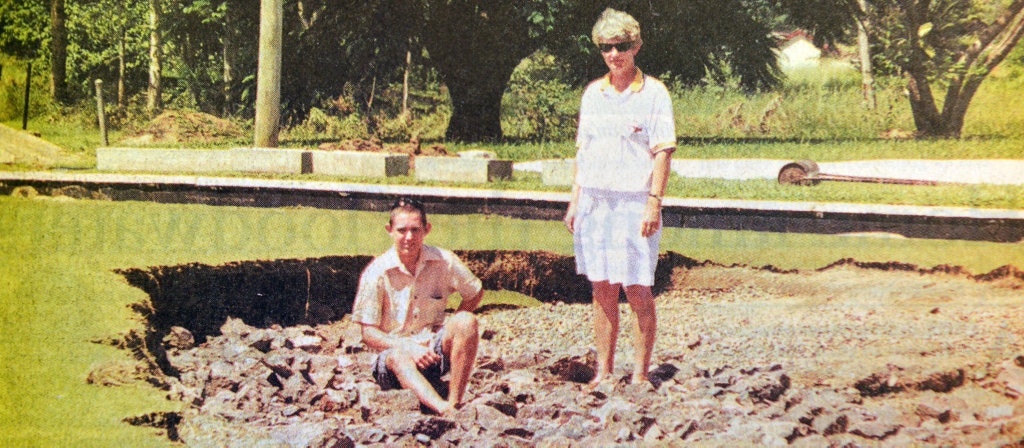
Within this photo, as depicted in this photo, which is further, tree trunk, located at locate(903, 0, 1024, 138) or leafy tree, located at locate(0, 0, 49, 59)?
leafy tree, located at locate(0, 0, 49, 59)

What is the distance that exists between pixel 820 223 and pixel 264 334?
283cm

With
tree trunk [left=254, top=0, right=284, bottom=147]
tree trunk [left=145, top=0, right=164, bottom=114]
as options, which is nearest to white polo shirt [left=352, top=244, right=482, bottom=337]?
tree trunk [left=145, top=0, right=164, bottom=114]

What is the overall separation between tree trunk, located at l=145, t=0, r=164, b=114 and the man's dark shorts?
10.8ft

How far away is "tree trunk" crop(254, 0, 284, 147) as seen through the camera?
842 cm

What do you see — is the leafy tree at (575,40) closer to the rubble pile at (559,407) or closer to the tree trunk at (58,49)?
the tree trunk at (58,49)

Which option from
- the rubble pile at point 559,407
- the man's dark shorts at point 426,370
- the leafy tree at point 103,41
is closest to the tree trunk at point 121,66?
the leafy tree at point 103,41

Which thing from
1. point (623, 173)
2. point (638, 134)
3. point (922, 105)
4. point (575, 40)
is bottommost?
point (623, 173)

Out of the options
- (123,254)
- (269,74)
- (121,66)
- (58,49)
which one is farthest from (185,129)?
(123,254)

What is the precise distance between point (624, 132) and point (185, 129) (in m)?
4.98

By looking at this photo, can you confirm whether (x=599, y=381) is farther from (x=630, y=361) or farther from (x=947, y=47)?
(x=947, y=47)

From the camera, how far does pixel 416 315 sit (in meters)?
4.25

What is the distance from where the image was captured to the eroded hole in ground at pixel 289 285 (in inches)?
223

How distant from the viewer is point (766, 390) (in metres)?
4.37

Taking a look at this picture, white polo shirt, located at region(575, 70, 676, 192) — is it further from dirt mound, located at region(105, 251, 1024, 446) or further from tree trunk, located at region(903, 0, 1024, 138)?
tree trunk, located at region(903, 0, 1024, 138)
